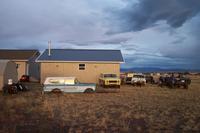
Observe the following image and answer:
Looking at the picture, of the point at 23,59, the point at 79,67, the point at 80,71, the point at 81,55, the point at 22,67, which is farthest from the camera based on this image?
the point at 22,67

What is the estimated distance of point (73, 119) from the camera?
12.6 m

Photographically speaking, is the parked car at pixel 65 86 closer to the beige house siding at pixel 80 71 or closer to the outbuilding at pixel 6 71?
the outbuilding at pixel 6 71

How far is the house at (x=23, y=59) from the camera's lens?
131 feet

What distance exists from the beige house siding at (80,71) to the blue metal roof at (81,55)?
57 centimetres

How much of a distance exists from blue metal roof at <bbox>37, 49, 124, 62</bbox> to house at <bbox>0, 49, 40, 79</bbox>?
317 centimetres

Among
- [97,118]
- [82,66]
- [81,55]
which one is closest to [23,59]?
[81,55]

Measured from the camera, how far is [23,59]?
3966cm

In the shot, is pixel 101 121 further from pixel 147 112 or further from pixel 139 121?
pixel 147 112

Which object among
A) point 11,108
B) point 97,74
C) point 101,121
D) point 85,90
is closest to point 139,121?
point 101,121

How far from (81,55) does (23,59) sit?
7.86 meters

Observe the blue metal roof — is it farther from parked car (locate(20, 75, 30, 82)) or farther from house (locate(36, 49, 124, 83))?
parked car (locate(20, 75, 30, 82))

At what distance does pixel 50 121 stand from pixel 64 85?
37.5 feet

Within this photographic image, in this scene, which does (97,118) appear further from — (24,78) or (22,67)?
(22,67)

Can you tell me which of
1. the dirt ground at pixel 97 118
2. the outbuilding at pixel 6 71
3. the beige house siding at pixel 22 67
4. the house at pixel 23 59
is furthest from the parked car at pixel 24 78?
the dirt ground at pixel 97 118
